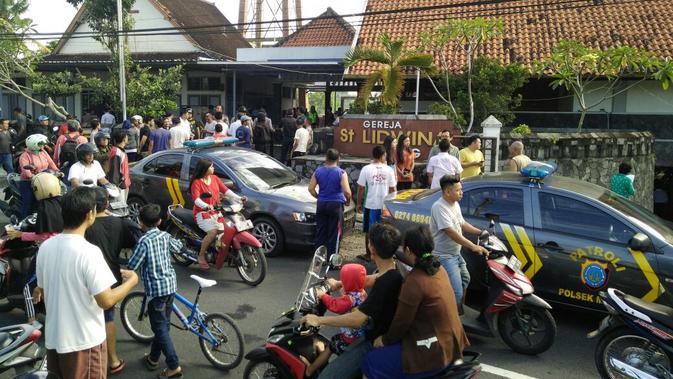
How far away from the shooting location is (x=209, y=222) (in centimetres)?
732

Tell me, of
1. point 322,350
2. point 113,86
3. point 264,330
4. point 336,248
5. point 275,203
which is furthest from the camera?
point 113,86

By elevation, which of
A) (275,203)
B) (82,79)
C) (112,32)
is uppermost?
(112,32)

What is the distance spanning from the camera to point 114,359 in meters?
4.79

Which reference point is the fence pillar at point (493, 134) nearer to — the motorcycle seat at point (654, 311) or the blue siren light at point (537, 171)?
the blue siren light at point (537, 171)

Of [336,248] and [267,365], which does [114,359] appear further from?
[336,248]

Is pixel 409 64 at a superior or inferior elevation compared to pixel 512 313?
superior

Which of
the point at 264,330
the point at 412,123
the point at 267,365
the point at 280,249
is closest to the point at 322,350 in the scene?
the point at 267,365

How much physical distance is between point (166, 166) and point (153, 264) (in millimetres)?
5496

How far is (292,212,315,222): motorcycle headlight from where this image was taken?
8.20 meters

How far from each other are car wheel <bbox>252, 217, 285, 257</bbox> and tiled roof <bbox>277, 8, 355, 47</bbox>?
2366 centimetres

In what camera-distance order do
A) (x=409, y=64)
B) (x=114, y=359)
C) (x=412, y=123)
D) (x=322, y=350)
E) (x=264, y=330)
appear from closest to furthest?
(x=322, y=350) → (x=114, y=359) → (x=264, y=330) → (x=412, y=123) → (x=409, y=64)

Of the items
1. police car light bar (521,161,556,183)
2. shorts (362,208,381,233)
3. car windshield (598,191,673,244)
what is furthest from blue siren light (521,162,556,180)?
shorts (362,208,381,233)

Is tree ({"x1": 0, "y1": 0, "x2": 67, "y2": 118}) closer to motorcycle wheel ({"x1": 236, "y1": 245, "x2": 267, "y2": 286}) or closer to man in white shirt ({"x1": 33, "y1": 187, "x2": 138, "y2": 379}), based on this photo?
motorcycle wheel ({"x1": 236, "y1": 245, "x2": 267, "y2": 286})

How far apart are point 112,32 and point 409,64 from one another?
404 inches
